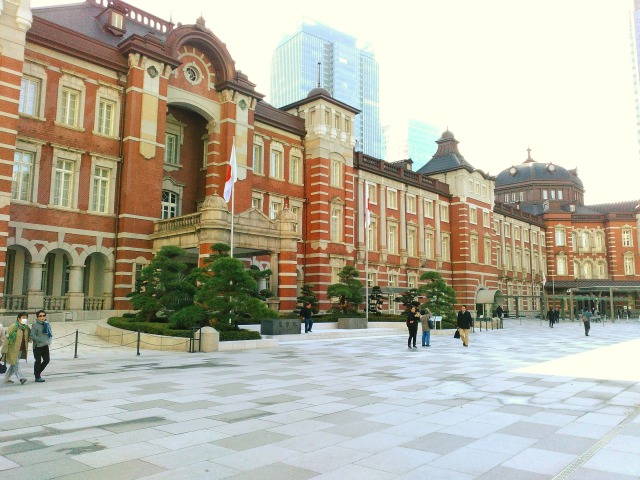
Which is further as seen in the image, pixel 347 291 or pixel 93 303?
pixel 347 291

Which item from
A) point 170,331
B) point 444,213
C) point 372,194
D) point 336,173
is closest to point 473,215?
point 444,213

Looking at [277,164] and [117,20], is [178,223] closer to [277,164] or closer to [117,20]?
[277,164]

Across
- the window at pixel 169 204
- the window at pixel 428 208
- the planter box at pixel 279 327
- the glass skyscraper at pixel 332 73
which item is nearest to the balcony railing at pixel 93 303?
the window at pixel 169 204

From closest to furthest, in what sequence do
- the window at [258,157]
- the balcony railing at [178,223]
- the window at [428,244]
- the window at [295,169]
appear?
the balcony railing at [178,223]
the window at [258,157]
the window at [295,169]
the window at [428,244]

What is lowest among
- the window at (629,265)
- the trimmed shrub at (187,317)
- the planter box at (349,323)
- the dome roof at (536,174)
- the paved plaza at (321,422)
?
the paved plaza at (321,422)

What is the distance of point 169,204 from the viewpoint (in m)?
30.5

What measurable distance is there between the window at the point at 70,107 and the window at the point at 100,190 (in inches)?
98.0

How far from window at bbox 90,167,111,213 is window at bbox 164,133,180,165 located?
5.23 metres

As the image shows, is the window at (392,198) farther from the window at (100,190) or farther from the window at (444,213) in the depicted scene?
the window at (100,190)

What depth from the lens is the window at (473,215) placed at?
52469 millimetres

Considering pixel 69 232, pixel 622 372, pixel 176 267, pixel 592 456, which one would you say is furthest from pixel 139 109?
pixel 592 456

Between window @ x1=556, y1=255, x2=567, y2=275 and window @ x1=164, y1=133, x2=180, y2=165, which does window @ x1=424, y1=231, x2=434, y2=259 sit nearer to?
window @ x1=164, y1=133, x2=180, y2=165

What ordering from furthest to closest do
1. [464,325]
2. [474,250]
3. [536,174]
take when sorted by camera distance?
1. [536,174]
2. [474,250]
3. [464,325]

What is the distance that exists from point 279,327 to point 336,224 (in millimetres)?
15807
